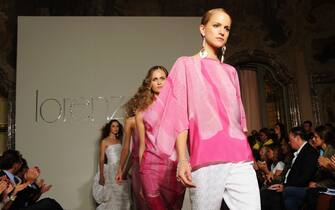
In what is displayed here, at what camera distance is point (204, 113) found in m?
1.86

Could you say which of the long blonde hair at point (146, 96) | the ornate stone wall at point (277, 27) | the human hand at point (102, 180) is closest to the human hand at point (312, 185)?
the long blonde hair at point (146, 96)

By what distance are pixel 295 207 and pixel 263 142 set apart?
2.63 meters

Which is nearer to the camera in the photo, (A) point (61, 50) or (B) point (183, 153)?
(B) point (183, 153)

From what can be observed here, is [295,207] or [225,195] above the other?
[225,195]

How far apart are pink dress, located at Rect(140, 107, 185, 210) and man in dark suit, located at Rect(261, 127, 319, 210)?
2268 mm

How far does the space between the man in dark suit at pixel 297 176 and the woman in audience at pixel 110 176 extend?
1.81 m

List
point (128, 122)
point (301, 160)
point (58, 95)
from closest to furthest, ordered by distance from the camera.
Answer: point (128, 122), point (301, 160), point (58, 95)

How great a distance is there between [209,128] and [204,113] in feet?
0.26

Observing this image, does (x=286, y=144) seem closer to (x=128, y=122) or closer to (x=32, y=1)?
(x=128, y=122)

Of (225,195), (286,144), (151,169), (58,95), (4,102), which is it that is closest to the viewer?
(225,195)

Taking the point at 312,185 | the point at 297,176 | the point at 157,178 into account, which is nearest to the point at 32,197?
the point at 157,178

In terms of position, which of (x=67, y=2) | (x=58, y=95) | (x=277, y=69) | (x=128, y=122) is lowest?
(x=128, y=122)

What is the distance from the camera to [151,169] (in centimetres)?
267

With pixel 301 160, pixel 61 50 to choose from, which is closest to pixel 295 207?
pixel 301 160
